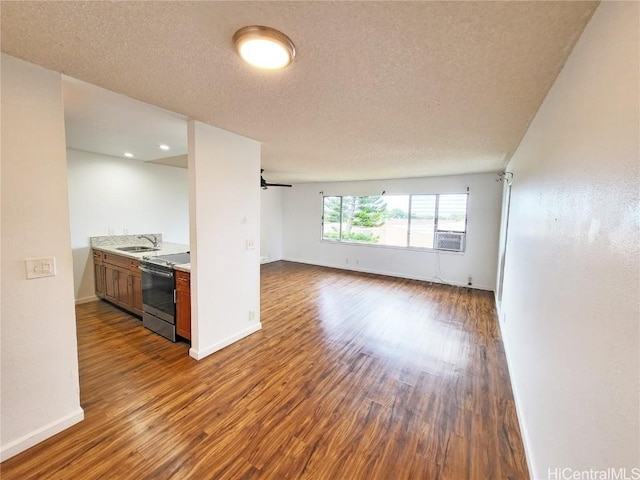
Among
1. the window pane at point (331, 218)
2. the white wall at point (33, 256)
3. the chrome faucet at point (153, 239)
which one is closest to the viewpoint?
the white wall at point (33, 256)

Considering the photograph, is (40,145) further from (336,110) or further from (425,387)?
(425,387)

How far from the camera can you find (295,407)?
6.88 ft

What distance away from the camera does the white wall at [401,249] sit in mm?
5449

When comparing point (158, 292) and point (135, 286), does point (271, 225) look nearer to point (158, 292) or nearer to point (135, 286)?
point (135, 286)

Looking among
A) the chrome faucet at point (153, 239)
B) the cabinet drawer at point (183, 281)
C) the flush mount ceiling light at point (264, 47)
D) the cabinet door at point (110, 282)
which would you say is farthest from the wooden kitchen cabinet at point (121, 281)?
the flush mount ceiling light at point (264, 47)

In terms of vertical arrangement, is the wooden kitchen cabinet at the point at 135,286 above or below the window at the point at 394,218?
below

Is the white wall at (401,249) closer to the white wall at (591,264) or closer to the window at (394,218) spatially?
the window at (394,218)

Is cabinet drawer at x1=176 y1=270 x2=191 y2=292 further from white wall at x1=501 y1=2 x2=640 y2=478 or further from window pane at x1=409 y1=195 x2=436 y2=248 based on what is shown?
window pane at x1=409 y1=195 x2=436 y2=248

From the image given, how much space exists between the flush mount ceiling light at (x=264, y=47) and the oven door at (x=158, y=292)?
2.45 meters

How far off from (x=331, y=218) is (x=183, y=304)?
527 cm

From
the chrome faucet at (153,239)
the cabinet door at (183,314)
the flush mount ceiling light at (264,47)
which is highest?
the flush mount ceiling light at (264,47)

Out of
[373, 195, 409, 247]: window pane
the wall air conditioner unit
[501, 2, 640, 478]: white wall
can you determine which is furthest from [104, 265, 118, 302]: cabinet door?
the wall air conditioner unit

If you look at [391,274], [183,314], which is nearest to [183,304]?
[183,314]

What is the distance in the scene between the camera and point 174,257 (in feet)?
11.0
